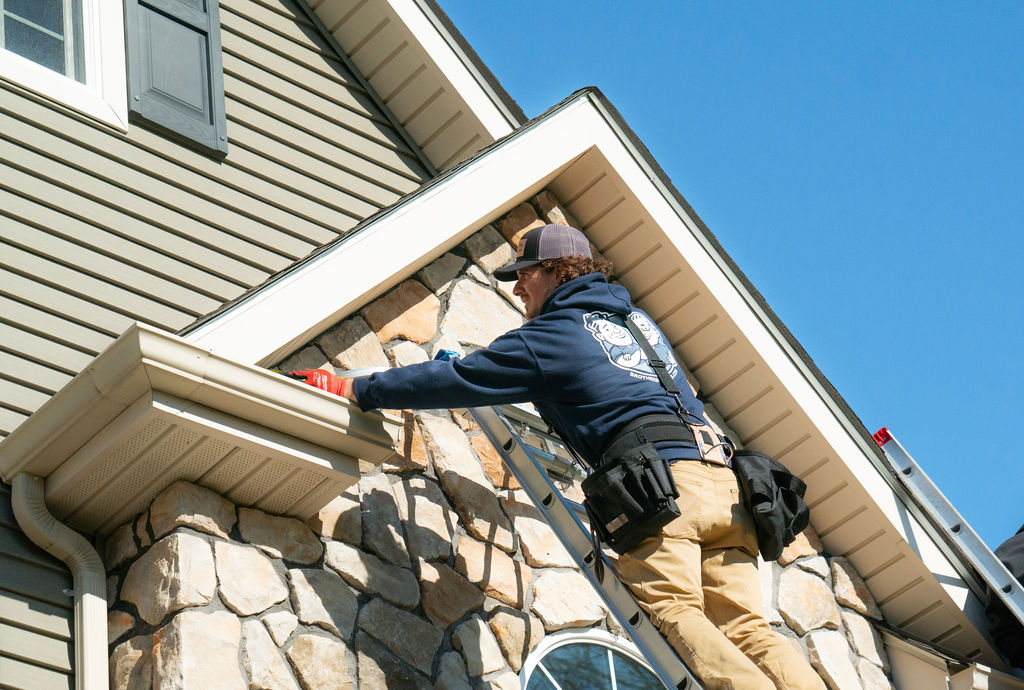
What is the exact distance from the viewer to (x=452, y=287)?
6.44 meters

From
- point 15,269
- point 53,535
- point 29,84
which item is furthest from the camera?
point 29,84

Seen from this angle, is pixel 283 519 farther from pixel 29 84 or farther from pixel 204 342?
pixel 29 84

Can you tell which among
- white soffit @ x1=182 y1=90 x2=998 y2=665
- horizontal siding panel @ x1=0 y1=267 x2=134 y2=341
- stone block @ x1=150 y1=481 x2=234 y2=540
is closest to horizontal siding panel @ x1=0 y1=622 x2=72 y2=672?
stone block @ x1=150 y1=481 x2=234 y2=540

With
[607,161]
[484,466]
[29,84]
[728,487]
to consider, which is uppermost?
[29,84]

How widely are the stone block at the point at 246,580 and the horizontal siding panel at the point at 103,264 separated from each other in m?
1.75

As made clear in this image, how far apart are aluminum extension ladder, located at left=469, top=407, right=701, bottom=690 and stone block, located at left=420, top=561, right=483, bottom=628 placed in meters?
0.50

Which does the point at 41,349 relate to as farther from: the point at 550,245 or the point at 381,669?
the point at 550,245

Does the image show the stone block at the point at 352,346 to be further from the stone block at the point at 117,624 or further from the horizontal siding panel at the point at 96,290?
the stone block at the point at 117,624

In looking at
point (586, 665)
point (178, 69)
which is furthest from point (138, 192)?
point (586, 665)

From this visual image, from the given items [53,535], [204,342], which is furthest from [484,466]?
[53,535]

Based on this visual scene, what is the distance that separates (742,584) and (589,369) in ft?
3.24

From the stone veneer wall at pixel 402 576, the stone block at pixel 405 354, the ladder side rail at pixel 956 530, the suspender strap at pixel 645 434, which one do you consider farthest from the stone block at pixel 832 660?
the stone block at pixel 405 354

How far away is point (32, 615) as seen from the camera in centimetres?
446

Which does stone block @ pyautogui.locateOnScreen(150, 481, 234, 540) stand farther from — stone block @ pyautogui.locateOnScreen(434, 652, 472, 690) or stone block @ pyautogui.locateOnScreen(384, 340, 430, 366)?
stone block @ pyautogui.locateOnScreen(384, 340, 430, 366)
